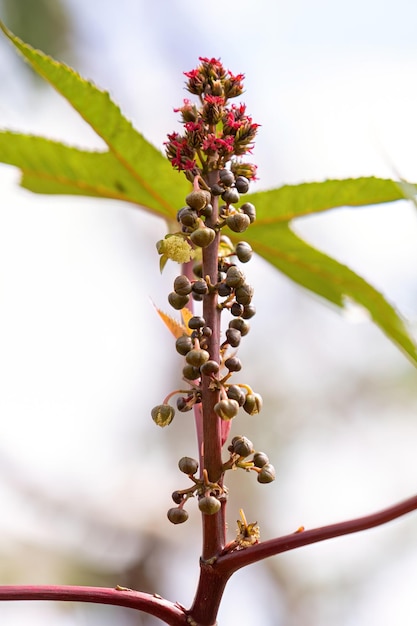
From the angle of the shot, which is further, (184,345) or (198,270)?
(198,270)

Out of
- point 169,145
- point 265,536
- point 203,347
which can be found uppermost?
point 169,145

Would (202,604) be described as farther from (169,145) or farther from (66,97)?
(66,97)

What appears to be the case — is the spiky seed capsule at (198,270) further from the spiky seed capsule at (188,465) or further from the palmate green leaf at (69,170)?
the palmate green leaf at (69,170)

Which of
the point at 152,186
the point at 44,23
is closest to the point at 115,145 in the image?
the point at 152,186

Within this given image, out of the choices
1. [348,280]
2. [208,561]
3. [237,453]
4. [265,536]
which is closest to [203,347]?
[237,453]

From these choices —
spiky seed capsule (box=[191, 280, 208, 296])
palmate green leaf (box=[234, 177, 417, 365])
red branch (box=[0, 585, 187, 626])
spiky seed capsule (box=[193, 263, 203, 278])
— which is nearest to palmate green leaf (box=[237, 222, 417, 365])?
palmate green leaf (box=[234, 177, 417, 365])

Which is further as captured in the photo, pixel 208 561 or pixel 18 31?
pixel 18 31

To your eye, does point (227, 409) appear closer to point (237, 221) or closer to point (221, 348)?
point (221, 348)
